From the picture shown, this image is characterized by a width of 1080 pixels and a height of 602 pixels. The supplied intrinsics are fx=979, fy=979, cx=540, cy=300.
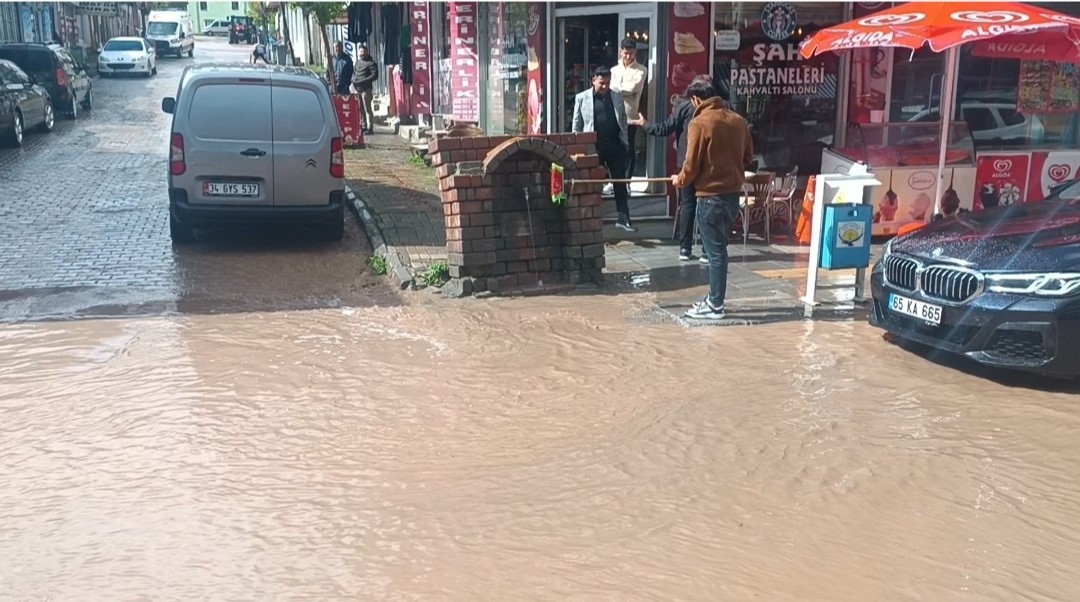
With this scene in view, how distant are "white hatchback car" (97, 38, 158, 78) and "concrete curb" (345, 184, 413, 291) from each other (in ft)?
93.5

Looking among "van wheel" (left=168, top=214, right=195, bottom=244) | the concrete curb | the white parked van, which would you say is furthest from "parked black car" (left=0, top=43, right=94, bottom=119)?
the white parked van

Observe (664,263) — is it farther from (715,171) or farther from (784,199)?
(715,171)

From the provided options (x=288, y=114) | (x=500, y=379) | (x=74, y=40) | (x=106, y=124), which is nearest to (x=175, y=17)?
(x=74, y=40)

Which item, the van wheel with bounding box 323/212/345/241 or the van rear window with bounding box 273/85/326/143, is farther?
the van wheel with bounding box 323/212/345/241

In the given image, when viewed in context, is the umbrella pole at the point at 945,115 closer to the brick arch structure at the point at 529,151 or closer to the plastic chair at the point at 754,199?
the plastic chair at the point at 754,199

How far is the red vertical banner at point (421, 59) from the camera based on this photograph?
19.9m

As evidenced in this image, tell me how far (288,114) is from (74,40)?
1769 inches

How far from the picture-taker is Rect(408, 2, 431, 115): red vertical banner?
19.9m

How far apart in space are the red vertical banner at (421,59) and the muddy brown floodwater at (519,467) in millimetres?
13244

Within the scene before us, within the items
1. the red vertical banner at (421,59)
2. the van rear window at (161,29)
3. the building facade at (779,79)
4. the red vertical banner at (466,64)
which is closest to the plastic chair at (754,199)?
the building facade at (779,79)

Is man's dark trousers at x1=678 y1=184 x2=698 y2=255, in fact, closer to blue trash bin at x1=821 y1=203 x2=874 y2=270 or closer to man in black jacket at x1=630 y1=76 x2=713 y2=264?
man in black jacket at x1=630 y1=76 x2=713 y2=264

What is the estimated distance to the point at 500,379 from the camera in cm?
636

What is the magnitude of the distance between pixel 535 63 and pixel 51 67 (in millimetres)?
14182

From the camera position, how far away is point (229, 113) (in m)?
9.68
